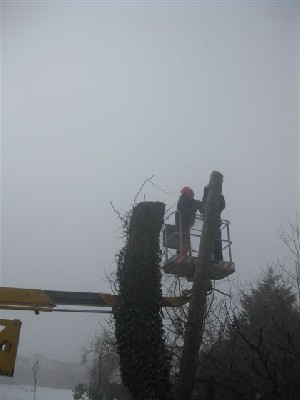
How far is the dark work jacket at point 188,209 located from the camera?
8.59 meters

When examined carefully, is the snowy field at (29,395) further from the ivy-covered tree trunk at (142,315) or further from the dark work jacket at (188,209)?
the ivy-covered tree trunk at (142,315)

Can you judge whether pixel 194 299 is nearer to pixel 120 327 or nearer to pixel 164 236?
pixel 120 327

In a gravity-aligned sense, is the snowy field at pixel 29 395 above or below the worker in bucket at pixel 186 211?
below

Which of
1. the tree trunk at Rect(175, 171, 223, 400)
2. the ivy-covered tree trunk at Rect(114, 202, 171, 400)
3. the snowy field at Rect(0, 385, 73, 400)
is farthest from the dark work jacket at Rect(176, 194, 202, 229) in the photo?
the snowy field at Rect(0, 385, 73, 400)

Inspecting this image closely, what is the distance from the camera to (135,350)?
17.3ft

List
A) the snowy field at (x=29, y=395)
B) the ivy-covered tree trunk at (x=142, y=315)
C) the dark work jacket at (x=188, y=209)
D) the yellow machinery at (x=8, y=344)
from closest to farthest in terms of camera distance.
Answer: the yellow machinery at (x=8, y=344) → the ivy-covered tree trunk at (x=142, y=315) → the dark work jacket at (x=188, y=209) → the snowy field at (x=29, y=395)

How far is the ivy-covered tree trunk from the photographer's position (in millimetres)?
5184

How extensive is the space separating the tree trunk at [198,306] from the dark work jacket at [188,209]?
88.4 inches

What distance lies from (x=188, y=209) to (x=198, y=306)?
3353 millimetres

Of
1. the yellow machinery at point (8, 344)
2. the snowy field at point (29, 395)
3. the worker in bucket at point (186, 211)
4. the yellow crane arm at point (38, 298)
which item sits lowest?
the snowy field at point (29, 395)

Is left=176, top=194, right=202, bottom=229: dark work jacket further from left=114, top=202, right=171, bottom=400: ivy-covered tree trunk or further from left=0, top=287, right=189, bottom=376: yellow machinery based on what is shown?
left=0, top=287, right=189, bottom=376: yellow machinery

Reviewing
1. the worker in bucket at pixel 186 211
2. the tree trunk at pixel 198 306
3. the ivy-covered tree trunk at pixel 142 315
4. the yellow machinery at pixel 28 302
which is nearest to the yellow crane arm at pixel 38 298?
the yellow machinery at pixel 28 302

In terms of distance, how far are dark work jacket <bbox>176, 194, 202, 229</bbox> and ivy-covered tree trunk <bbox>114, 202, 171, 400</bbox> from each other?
270 cm

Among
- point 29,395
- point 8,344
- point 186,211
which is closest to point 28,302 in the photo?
point 8,344
